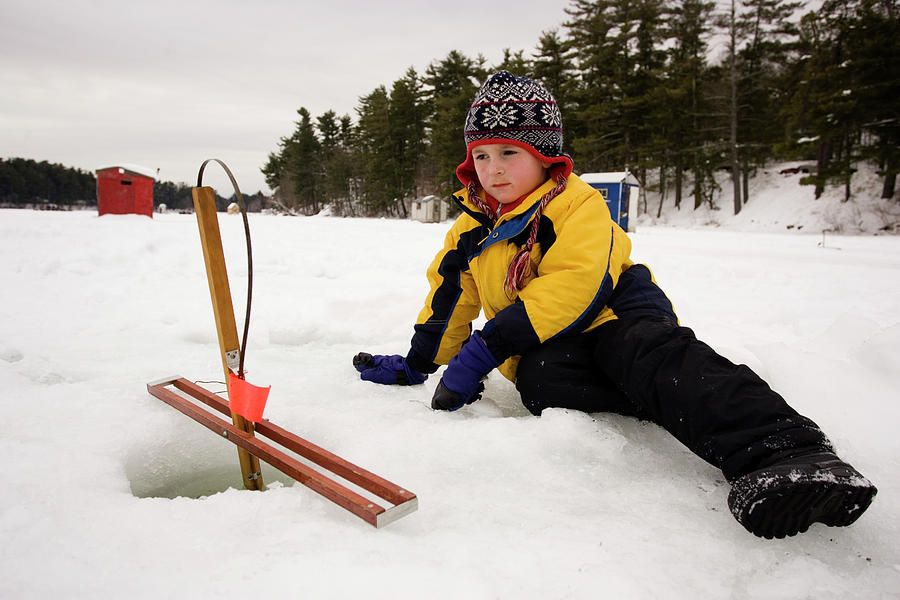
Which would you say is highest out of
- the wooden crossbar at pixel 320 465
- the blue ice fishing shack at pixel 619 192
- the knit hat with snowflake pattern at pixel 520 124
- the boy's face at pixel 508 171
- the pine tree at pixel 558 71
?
the pine tree at pixel 558 71

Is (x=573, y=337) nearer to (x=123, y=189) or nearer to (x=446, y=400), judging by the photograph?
(x=446, y=400)

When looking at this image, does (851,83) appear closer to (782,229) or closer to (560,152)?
(782,229)


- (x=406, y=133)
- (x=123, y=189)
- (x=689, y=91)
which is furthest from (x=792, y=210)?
(x=123, y=189)

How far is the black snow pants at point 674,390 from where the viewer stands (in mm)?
1120

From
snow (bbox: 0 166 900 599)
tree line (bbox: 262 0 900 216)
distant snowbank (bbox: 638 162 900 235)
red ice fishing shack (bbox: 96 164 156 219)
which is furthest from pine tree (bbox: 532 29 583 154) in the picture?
snow (bbox: 0 166 900 599)

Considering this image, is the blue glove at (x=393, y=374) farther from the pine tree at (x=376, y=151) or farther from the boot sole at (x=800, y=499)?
the pine tree at (x=376, y=151)

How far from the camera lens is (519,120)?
1760mm

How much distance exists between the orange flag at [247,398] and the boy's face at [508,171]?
3.43ft

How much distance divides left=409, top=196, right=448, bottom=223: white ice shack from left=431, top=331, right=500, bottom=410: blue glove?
1906cm

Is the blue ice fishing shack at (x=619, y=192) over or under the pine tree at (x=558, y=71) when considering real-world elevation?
under

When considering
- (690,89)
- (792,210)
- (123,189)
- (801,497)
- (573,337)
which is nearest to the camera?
(801,497)

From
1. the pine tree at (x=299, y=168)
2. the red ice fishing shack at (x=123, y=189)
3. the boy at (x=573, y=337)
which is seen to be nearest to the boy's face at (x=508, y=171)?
the boy at (x=573, y=337)

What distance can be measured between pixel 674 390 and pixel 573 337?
422 mm

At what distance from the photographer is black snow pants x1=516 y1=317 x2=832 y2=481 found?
1.12m
